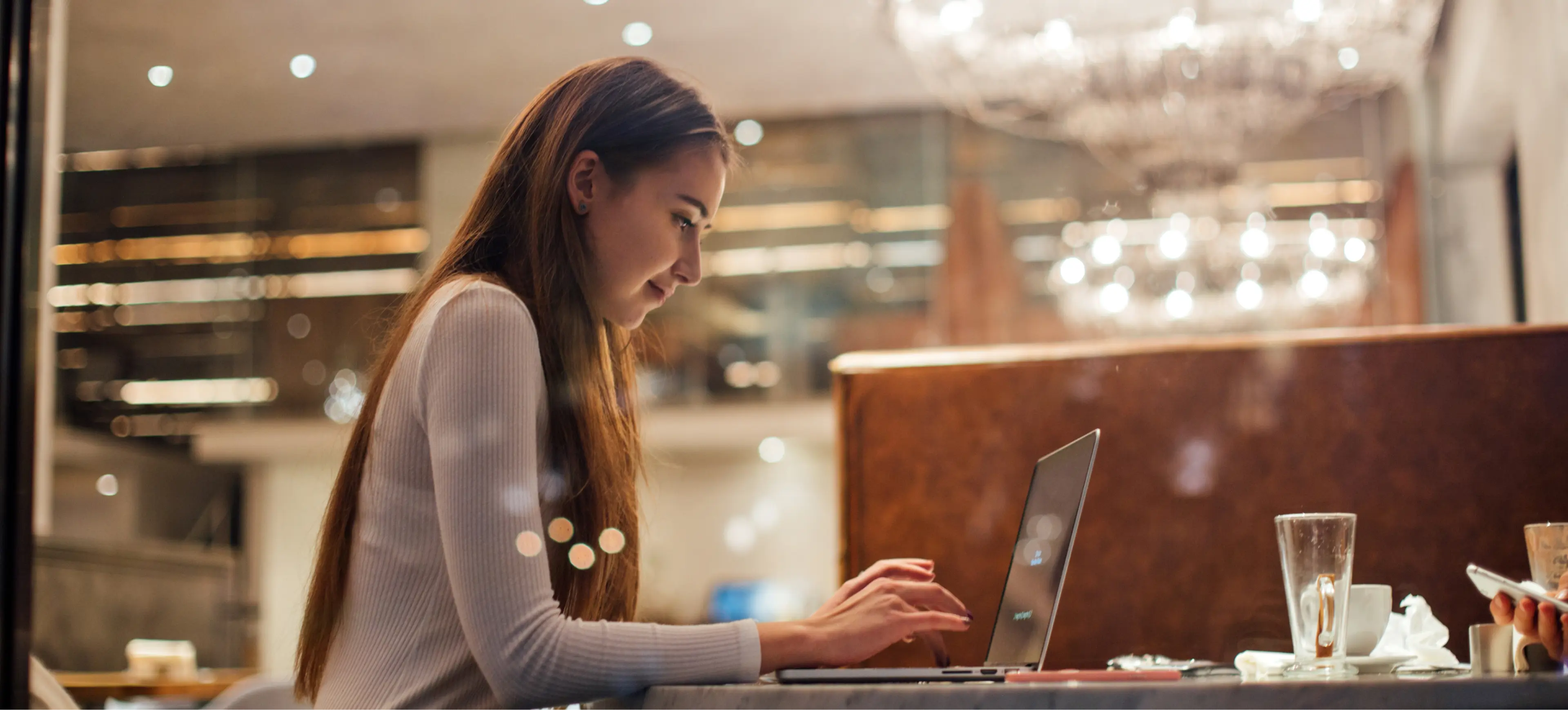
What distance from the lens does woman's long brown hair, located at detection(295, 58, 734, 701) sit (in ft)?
3.67

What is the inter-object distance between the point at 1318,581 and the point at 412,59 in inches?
236

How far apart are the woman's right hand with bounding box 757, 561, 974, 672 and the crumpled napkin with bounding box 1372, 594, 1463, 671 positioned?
396mm

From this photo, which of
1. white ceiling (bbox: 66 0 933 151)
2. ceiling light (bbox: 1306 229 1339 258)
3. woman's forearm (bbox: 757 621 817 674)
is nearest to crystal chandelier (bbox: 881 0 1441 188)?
ceiling light (bbox: 1306 229 1339 258)

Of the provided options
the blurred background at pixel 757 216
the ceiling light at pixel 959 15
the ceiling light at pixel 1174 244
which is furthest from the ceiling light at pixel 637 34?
the ceiling light at pixel 1174 244

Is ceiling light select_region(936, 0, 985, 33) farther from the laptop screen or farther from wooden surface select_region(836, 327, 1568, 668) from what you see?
the laptop screen

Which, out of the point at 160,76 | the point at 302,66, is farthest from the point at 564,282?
the point at 160,76

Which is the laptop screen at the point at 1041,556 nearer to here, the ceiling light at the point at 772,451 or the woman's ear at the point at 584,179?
the woman's ear at the point at 584,179

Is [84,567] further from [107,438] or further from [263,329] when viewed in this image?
[107,438]

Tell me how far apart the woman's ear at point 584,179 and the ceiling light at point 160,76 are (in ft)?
19.6

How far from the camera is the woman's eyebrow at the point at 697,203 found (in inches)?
48.6

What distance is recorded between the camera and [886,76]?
6.91m

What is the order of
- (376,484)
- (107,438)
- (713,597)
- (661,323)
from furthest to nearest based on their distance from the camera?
1. (107,438)
2. (713,597)
3. (661,323)
4. (376,484)

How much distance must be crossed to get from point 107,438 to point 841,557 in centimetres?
894

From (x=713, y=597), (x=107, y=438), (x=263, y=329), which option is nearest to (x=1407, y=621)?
(x=713, y=597)
